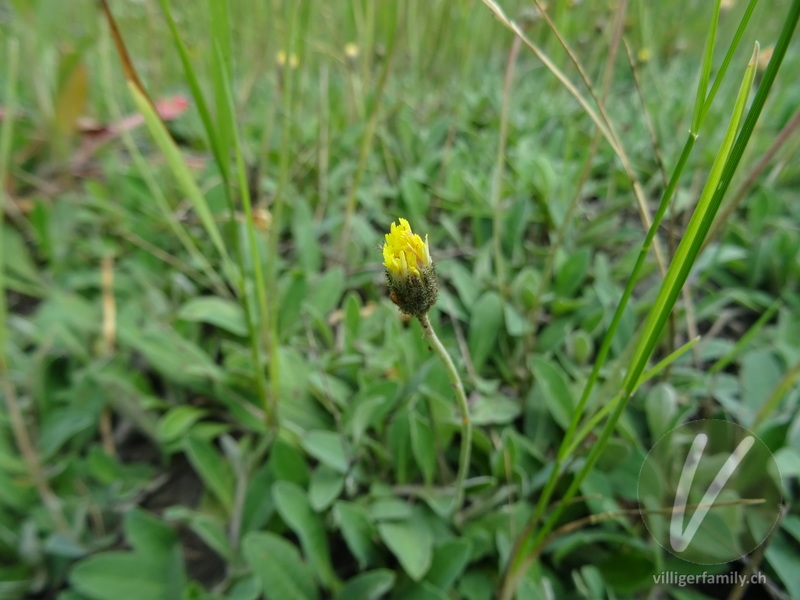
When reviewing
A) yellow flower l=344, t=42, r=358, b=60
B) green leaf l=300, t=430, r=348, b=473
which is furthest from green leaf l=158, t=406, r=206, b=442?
yellow flower l=344, t=42, r=358, b=60

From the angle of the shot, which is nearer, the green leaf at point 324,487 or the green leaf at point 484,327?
the green leaf at point 324,487

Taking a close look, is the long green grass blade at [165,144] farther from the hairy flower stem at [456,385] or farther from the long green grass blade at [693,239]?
the long green grass blade at [693,239]

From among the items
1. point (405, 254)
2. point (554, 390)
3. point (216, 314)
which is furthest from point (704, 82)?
point (216, 314)

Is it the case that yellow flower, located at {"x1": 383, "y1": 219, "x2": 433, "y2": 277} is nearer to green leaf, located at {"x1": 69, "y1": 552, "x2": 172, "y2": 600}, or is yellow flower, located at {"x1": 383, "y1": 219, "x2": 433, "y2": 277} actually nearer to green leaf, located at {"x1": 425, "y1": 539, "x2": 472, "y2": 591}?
green leaf, located at {"x1": 425, "y1": 539, "x2": 472, "y2": 591}

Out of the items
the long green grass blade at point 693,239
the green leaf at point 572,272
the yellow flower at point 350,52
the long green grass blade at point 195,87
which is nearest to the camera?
the long green grass blade at point 693,239

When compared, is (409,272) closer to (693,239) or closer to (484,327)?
(693,239)

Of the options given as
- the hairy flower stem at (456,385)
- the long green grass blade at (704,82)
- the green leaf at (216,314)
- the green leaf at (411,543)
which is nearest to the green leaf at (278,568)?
the green leaf at (411,543)
